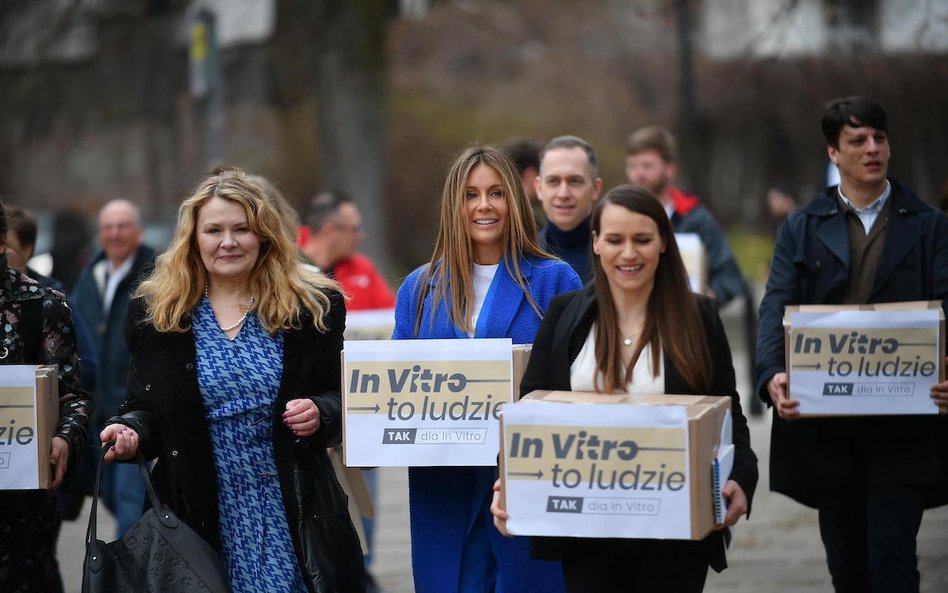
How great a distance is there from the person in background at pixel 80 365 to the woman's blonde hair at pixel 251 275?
0.50m

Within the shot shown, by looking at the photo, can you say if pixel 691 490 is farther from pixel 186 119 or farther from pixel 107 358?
pixel 186 119

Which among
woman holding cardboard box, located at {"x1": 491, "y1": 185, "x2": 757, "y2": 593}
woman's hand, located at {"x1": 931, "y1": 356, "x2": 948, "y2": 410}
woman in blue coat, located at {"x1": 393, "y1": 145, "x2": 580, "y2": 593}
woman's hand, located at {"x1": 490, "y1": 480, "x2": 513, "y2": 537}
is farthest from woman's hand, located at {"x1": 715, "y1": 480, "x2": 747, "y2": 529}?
woman's hand, located at {"x1": 931, "y1": 356, "x2": 948, "y2": 410}

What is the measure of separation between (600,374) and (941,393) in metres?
1.58

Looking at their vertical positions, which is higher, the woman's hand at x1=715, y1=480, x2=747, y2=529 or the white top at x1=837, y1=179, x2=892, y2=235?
the white top at x1=837, y1=179, x2=892, y2=235

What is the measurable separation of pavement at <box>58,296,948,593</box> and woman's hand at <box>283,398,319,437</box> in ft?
11.7

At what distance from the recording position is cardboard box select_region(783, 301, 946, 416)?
5.53m

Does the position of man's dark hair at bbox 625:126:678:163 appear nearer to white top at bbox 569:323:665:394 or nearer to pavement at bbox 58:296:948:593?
pavement at bbox 58:296:948:593

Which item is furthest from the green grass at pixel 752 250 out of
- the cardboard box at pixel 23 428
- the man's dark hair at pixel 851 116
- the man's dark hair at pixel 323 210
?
the cardboard box at pixel 23 428

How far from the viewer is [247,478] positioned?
519 centimetres

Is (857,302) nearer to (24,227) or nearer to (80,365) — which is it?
(80,365)

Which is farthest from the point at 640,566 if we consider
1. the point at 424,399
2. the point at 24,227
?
the point at 24,227

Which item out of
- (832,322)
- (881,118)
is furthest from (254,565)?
(881,118)

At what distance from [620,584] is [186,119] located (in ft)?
88.5

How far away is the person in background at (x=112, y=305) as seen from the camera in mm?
8898
